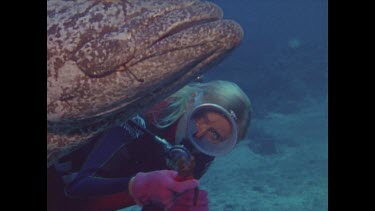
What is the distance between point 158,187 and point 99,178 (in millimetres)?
576

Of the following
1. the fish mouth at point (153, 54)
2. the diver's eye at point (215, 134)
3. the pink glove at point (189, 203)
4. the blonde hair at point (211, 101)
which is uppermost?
the fish mouth at point (153, 54)

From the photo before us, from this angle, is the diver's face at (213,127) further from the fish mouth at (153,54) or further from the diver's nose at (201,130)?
the fish mouth at (153,54)

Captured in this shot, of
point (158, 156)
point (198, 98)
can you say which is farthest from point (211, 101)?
point (158, 156)

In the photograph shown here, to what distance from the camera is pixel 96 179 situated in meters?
3.17

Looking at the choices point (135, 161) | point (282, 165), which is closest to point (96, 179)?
point (135, 161)

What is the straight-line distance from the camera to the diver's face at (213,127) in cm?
388

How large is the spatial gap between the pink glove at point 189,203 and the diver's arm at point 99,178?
51 cm

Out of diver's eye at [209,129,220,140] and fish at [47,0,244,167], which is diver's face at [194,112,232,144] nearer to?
diver's eye at [209,129,220,140]

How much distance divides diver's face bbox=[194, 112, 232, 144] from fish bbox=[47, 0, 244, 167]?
5.08ft

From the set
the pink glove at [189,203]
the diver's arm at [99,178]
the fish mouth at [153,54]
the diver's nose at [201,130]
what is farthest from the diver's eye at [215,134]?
the fish mouth at [153,54]

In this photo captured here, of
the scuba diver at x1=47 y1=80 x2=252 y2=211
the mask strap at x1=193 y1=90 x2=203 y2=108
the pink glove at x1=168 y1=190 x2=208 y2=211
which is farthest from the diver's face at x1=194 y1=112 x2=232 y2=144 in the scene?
the pink glove at x1=168 y1=190 x2=208 y2=211

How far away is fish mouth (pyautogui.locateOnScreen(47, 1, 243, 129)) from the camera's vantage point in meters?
2.19

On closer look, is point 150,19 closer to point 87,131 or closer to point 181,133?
point 87,131

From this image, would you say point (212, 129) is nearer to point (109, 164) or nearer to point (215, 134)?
point (215, 134)
